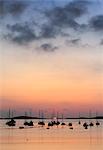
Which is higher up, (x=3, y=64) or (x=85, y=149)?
(x=3, y=64)

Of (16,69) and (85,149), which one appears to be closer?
(16,69)

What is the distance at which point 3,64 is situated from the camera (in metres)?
1.85

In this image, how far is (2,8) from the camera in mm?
1772

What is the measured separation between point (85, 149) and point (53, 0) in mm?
5862

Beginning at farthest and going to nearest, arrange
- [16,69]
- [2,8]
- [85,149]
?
[85,149] → [16,69] → [2,8]

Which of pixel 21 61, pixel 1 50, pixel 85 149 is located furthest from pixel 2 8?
pixel 85 149

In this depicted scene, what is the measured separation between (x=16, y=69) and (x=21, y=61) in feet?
0.24

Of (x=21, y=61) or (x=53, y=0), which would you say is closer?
(x=53, y=0)

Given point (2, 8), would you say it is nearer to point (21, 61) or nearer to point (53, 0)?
point (53, 0)

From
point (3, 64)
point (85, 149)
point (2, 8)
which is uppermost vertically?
point (2, 8)

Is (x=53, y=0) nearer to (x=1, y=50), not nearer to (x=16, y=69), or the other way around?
(x=1, y=50)

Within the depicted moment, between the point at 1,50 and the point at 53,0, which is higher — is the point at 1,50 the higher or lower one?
the lower one

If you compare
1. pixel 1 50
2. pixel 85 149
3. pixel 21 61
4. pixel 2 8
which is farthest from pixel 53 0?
pixel 85 149

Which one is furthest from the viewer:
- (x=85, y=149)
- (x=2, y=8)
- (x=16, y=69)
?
(x=85, y=149)
